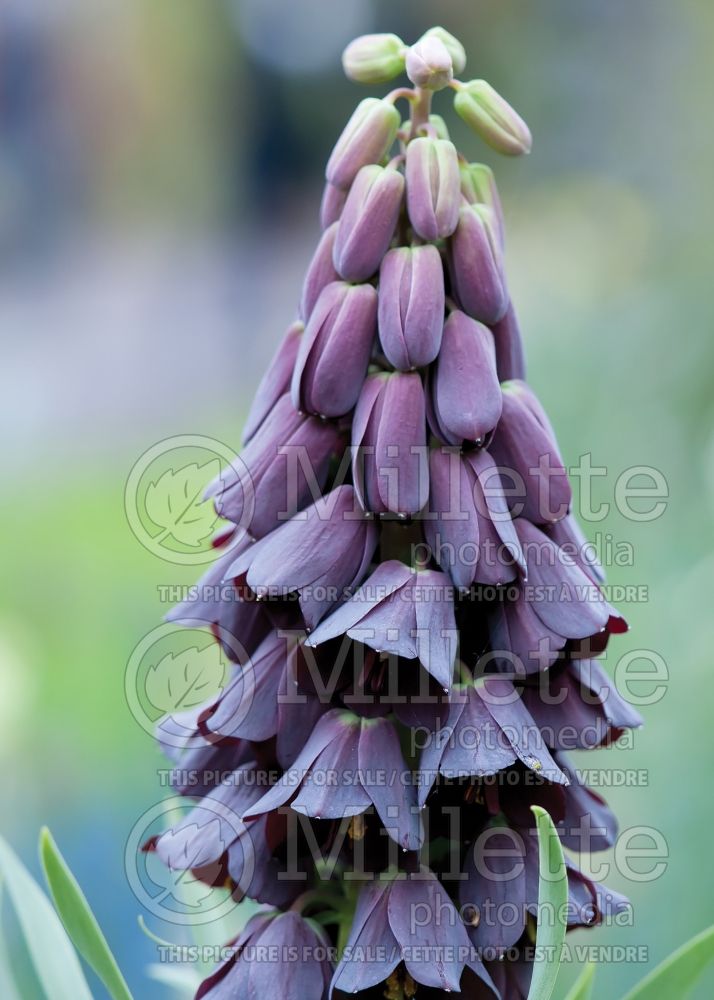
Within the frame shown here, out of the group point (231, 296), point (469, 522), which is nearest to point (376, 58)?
point (469, 522)

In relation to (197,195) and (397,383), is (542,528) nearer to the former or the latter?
(397,383)

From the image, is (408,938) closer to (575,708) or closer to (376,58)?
(575,708)

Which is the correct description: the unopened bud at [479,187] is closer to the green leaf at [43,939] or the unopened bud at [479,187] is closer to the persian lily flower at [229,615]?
the persian lily flower at [229,615]

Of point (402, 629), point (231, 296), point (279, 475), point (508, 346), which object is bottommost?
point (402, 629)

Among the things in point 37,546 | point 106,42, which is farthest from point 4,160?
point 37,546
